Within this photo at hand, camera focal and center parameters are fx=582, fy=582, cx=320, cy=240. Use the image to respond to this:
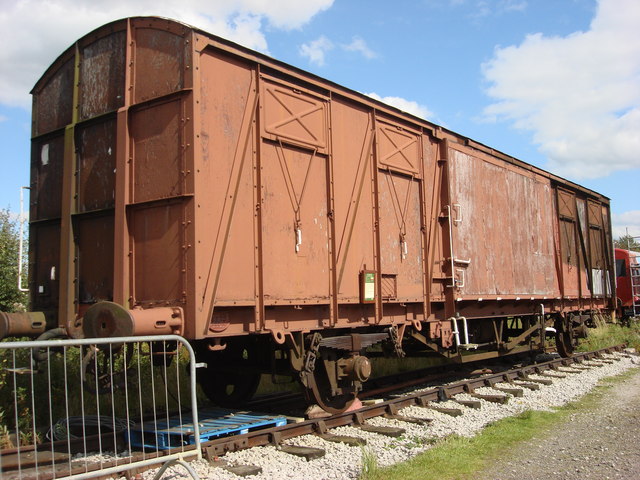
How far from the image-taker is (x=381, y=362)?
41.4 feet

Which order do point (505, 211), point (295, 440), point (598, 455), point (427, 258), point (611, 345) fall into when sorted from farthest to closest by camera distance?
point (611, 345), point (505, 211), point (427, 258), point (295, 440), point (598, 455)

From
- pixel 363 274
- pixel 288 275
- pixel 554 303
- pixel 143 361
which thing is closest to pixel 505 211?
pixel 554 303

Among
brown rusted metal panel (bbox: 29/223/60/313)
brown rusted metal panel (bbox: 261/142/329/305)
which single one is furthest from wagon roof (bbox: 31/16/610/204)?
brown rusted metal panel (bbox: 29/223/60/313)

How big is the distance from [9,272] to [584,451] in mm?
13266

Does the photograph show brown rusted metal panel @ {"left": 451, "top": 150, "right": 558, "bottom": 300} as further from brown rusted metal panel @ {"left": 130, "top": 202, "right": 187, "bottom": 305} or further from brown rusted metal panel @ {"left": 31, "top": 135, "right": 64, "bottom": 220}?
brown rusted metal panel @ {"left": 31, "top": 135, "right": 64, "bottom": 220}

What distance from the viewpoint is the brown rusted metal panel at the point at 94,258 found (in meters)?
6.53

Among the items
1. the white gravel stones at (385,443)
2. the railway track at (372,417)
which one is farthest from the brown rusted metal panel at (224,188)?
the white gravel stones at (385,443)

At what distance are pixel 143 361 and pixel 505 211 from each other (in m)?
7.42

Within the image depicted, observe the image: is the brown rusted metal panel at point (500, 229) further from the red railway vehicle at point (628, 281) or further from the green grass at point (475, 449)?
the red railway vehicle at point (628, 281)

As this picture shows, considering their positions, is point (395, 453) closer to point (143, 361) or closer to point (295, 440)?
point (295, 440)

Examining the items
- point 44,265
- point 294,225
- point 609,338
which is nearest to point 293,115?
point 294,225

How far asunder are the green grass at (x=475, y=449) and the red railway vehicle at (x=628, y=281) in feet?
43.4

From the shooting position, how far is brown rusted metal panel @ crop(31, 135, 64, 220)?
23.7 feet

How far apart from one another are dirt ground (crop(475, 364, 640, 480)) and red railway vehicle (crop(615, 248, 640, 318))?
46.5 feet
